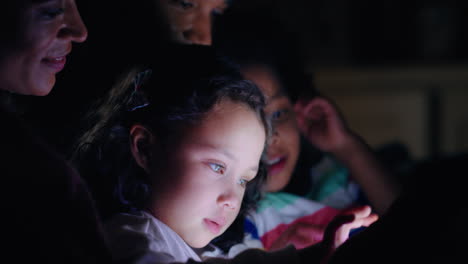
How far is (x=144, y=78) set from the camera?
53 centimetres

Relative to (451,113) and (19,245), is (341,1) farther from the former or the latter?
(19,245)

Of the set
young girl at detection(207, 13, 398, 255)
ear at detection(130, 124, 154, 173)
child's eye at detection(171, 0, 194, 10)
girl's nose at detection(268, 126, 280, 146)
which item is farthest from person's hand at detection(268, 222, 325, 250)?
child's eye at detection(171, 0, 194, 10)

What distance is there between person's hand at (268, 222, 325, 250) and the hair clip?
29 centimetres

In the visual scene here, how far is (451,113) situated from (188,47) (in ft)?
6.69

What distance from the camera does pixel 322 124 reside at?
31.8 inches

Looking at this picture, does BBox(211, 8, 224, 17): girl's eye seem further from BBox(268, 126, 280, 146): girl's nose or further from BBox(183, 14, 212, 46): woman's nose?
BBox(268, 126, 280, 146): girl's nose

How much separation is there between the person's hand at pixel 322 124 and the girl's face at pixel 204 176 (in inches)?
11.0

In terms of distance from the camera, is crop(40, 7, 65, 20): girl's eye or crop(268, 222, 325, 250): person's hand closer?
crop(40, 7, 65, 20): girl's eye

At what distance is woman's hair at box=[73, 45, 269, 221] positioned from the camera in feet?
1.70

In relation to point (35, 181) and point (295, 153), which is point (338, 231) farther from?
point (35, 181)

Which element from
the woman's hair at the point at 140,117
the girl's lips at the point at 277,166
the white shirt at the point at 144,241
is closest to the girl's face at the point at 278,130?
the girl's lips at the point at 277,166

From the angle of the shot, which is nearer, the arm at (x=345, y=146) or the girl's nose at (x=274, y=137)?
the girl's nose at (x=274, y=137)

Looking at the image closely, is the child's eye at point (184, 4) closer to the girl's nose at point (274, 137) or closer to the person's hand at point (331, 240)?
the girl's nose at point (274, 137)

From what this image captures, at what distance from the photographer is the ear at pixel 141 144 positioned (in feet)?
1.73
